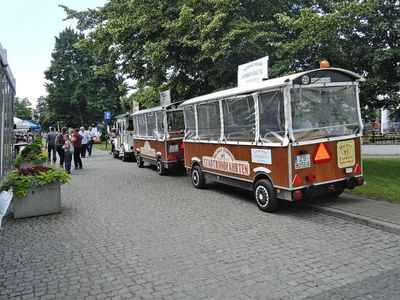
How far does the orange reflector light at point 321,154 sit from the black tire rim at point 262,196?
1188 millimetres

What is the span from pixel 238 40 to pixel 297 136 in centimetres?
589

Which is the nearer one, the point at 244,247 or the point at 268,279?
the point at 268,279

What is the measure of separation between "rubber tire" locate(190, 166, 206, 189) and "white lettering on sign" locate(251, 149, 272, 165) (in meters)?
2.89

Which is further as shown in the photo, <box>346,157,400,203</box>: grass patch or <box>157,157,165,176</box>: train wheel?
<box>157,157,165,176</box>: train wheel

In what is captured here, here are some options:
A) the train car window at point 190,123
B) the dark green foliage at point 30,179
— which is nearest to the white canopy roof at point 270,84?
the train car window at point 190,123

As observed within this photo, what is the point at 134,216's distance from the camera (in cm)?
770

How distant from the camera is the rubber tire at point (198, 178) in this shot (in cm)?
1088

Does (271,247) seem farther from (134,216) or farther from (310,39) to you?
(310,39)

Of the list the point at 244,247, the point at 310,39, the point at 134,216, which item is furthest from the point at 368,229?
the point at 310,39

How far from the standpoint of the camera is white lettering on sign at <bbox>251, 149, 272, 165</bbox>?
7653mm

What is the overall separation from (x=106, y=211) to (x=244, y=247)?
12.6 ft

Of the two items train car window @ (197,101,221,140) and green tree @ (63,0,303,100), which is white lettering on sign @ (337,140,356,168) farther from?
green tree @ (63,0,303,100)

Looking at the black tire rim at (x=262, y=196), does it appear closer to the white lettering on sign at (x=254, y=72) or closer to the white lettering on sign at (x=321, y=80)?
the white lettering on sign at (x=321, y=80)

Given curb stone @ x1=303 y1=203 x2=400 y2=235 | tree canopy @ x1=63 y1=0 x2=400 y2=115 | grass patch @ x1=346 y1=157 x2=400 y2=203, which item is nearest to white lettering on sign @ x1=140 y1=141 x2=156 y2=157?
tree canopy @ x1=63 y1=0 x2=400 y2=115
